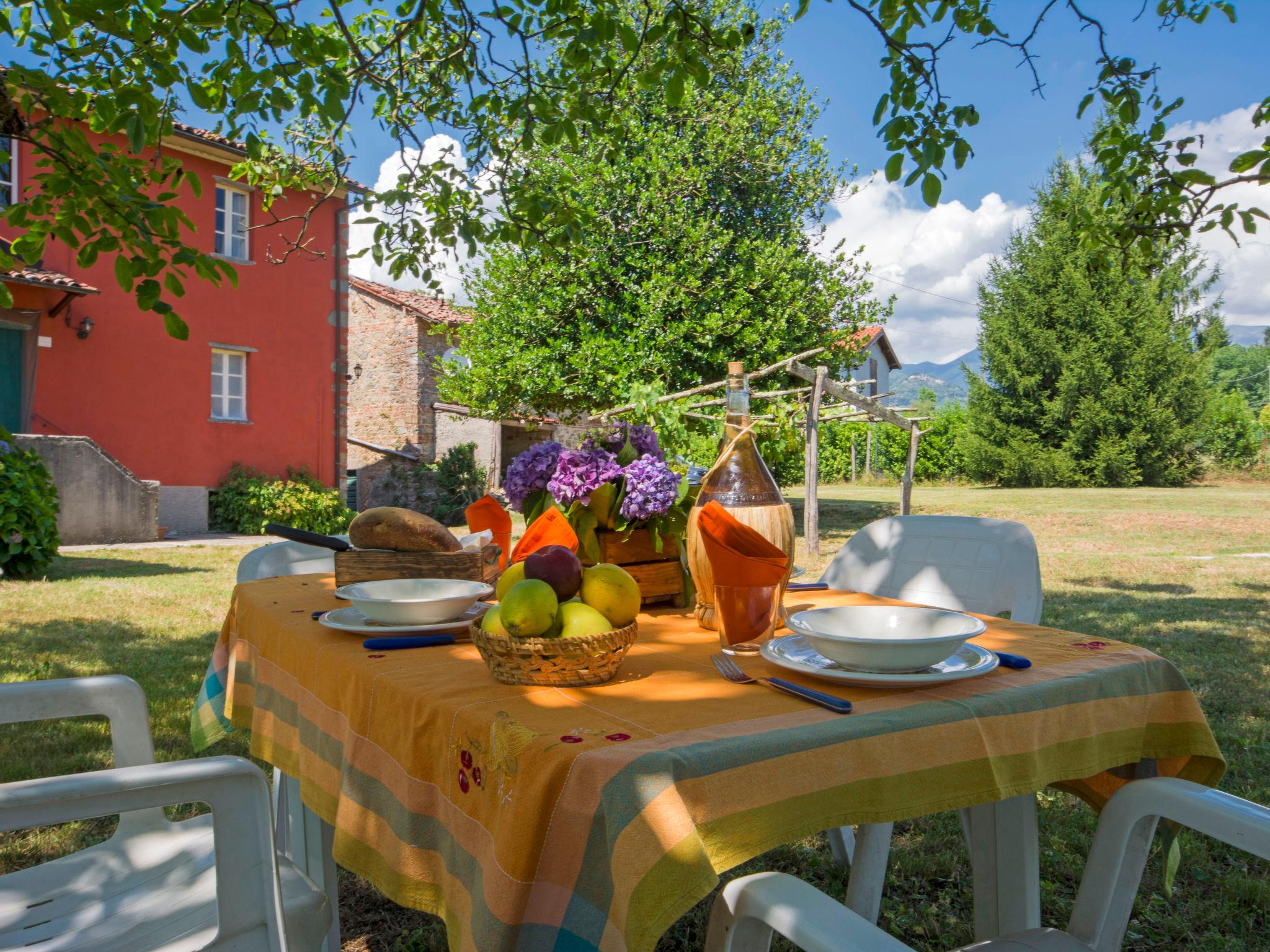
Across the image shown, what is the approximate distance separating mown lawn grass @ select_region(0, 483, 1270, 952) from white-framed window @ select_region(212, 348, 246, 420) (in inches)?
141

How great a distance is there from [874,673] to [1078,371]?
23.8 metres

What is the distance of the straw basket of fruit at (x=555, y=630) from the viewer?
111 centimetres

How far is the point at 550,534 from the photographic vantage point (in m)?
1.67

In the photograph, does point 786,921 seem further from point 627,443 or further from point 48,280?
point 48,280

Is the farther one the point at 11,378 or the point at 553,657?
the point at 11,378

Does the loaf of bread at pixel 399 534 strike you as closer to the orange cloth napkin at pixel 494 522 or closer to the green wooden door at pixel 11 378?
the orange cloth napkin at pixel 494 522

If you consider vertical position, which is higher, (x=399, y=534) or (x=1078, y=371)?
(x=1078, y=371)

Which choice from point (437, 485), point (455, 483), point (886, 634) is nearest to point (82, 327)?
point (437, 485)

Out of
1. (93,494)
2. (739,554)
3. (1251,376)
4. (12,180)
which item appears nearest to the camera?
(739,554)

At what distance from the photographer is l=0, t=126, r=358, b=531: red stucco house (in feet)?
Answer: 35.3

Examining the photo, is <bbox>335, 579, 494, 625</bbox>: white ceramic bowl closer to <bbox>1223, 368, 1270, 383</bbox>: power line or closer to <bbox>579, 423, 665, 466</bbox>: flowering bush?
<bbox>579, 423, 665, 466</bbox>: flowering bush

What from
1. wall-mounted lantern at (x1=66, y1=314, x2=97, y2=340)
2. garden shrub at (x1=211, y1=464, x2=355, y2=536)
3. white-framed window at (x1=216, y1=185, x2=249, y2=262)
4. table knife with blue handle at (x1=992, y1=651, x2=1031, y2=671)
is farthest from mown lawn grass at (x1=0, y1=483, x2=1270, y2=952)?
white-framed window at (x1=216, y1=185, x2=249, y2=262)

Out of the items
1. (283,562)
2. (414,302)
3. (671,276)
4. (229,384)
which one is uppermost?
(414,302)

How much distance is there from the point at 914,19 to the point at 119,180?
305 cm
